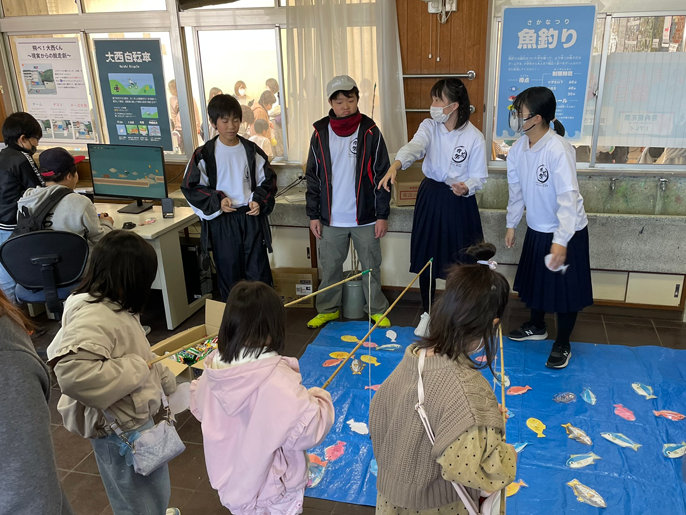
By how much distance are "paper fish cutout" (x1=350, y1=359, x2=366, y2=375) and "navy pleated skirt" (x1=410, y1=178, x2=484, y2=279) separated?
713 mm

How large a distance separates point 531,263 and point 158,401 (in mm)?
2289

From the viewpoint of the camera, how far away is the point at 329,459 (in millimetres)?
2525

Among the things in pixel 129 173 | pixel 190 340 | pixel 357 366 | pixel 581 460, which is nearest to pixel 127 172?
pixel 129 173

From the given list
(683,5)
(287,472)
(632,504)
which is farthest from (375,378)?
(683,5)

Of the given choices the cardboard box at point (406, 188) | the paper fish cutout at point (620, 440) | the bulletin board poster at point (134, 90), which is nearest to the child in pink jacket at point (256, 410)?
the paper fish cutout at point (620, 440)

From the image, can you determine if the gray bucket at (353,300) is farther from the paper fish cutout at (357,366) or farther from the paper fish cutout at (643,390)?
the paper fish cutout at (643,390)

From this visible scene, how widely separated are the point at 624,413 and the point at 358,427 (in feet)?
4.46

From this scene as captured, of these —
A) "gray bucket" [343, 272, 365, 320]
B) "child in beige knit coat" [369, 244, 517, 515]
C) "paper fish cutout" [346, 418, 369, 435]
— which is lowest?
"paper fish cutout" [346, 418, 369, 435]

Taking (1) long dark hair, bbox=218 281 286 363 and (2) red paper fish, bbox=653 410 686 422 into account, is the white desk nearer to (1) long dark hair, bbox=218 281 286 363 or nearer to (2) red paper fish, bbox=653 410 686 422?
(1) long dark hair, bbox=218 281 286 363

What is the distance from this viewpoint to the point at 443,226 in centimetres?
334

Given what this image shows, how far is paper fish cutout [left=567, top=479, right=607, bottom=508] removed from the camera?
222 centimetres

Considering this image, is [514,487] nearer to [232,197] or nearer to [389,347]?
[389,347]

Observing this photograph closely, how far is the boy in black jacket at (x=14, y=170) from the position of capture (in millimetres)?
3367

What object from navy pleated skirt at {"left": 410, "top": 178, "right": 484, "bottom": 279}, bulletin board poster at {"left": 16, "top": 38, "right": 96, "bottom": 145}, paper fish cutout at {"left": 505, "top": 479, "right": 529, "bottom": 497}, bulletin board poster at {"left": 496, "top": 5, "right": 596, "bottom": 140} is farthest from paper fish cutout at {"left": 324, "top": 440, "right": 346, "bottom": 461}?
bulletin board poster at {"left": 16, "top": 38, "right": 96, "bottom": 145}
